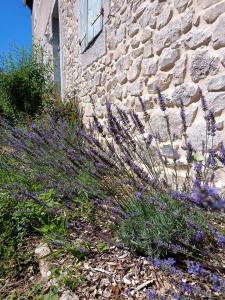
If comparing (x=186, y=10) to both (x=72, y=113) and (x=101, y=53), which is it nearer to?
(x=101, y=53)

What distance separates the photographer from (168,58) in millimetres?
2779

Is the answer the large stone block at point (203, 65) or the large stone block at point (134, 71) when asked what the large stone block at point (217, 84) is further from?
the large stone block at point (134, 71)

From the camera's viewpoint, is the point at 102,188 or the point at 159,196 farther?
the point at 102,188

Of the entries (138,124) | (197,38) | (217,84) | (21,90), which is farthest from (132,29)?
(21,90)

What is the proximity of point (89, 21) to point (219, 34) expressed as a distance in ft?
10.5

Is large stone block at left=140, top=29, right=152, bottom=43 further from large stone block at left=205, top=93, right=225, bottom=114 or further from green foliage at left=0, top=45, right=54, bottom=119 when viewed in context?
green foliage at left=0, top=45, right=54, bottom=119

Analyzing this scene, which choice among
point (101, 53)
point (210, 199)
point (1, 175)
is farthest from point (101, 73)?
point (210, 199)

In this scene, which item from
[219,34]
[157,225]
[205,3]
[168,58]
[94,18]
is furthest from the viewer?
[94,18]

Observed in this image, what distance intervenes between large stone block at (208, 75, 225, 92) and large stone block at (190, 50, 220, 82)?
0.18 ft

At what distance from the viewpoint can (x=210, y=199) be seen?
2.12ft

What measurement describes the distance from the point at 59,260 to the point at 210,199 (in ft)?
5.26

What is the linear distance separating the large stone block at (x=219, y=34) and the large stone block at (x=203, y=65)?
0.09 meters

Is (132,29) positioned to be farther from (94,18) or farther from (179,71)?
(94,18)

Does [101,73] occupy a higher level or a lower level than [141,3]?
lower
